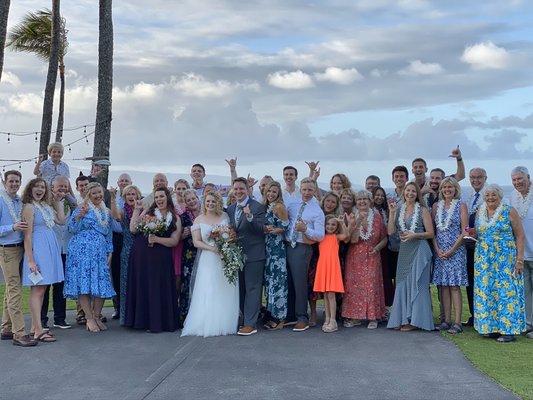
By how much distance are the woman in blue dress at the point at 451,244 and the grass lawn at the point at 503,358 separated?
1.64ft

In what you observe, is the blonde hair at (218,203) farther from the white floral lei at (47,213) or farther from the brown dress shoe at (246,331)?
A: the white floral lei at (47,213)

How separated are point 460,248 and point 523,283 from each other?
→ 922mm

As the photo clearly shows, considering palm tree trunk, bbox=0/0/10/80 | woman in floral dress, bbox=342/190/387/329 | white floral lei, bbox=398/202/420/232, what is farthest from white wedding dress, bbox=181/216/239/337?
palm tree trunk, bbox=0/0/10/80

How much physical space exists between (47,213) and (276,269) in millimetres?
3129

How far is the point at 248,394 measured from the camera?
697cm

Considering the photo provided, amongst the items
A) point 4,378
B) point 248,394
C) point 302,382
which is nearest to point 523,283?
point 302,382

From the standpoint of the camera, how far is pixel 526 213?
10.0m

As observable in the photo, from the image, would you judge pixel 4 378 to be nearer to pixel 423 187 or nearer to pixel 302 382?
pixel 302 382

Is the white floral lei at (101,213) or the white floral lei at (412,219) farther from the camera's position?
the white floral lei at (101,213)

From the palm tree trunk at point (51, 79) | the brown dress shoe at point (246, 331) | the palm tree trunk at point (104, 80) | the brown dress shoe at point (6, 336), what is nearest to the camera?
the brown dress shoe at point (6, 336)

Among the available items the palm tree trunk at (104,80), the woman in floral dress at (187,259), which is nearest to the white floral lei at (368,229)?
the woman in floral dress at (187,259)

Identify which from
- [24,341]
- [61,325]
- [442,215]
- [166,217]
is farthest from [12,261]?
[442,215]

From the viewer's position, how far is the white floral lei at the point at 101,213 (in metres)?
A: 10.2

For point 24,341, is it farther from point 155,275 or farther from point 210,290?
point 210,290
